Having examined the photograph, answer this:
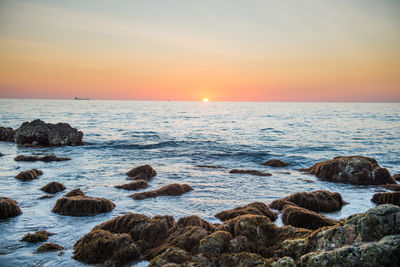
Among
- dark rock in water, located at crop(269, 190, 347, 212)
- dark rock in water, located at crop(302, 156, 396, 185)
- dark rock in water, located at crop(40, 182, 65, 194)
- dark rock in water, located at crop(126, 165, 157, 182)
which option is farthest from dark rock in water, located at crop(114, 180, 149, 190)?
dark rock in water, located at crop(302, 156, 396, 185)

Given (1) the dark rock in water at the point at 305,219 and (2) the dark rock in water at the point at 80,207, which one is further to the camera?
(2) the dark rock in water at the point at 80,207

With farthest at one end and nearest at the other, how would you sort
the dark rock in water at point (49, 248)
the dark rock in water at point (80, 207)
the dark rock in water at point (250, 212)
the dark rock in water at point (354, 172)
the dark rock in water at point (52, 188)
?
the dark rock in water at point (354, 172), the dark rock in water at point (52, 188), the dark rock in water at point (80, 207), the dark rock in water at point (250, 212), the dark rock in water at point (49, 248)

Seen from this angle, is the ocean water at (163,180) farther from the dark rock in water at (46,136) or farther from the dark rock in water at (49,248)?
the dark rock in water at (46,136)

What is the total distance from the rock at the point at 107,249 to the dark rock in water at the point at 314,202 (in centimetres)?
594

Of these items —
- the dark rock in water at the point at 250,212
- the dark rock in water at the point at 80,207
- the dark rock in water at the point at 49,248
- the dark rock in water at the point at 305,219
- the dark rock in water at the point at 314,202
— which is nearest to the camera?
the dark rock in water at the point at 49,248

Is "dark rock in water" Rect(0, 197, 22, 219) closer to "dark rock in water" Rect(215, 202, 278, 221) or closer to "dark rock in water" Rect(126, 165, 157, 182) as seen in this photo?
"dark rock in water" Rect(126, 165, 157, 182)

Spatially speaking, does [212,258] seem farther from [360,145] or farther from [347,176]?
[360,145]

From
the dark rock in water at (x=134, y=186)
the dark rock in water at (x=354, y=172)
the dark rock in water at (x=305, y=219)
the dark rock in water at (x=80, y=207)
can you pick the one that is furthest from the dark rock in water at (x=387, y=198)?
the dark rock in water at (x=80, y=207)

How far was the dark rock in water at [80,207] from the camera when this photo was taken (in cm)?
885

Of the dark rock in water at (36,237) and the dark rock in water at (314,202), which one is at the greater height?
the dark rock in water at (314,202)

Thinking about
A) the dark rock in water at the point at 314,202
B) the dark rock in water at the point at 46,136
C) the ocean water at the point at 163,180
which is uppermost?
the dark rock in water at the point at 46,136

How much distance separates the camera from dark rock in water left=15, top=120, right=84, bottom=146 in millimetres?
24688

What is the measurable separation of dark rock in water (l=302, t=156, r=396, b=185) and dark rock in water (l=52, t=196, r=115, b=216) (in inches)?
471

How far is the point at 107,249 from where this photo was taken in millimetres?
6070
